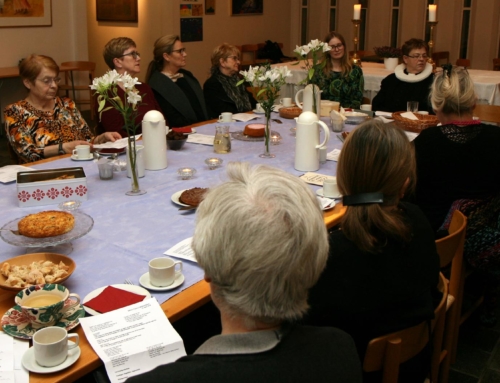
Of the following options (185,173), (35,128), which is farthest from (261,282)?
(35,128)

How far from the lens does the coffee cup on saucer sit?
1.48 meters

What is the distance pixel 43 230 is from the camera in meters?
1.95

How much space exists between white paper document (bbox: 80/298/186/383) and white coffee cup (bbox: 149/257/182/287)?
0.48 ft

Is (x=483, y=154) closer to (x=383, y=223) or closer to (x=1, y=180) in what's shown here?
(x=383, y=223)

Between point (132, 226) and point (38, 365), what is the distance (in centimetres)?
88

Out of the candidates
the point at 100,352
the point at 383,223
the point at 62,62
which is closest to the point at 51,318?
the point at 100,352

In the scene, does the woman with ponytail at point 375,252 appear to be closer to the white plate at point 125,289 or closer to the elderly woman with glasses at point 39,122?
the white plate at point 125,289

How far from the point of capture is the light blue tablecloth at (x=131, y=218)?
6.06 feet

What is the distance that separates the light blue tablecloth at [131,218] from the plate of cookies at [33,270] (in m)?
0.06

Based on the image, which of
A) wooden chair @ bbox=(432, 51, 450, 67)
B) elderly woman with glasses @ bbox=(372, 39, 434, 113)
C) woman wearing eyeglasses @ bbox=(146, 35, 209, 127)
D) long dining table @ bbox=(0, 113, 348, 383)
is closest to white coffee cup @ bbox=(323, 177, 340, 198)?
long dining table @ bbox=(0, 113, 348, 383)

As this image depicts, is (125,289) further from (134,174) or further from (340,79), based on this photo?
(340,79)

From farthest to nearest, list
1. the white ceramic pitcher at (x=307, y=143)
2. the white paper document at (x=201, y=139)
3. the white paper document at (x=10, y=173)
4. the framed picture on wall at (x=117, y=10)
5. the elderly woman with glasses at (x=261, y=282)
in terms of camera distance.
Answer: the framed picture on wall at (x=117, y=10) → the white paper document at (x=201, y=139) → the white ceramic pitcher at (x=307, y=143) → the white paper document at (x=10, y=173) → the elderly woman with glasses at (x=261, y=282)

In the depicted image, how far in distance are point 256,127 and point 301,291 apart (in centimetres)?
259

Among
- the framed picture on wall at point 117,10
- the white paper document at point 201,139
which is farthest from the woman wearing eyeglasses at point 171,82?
the framed picture on wall at point 117,10
